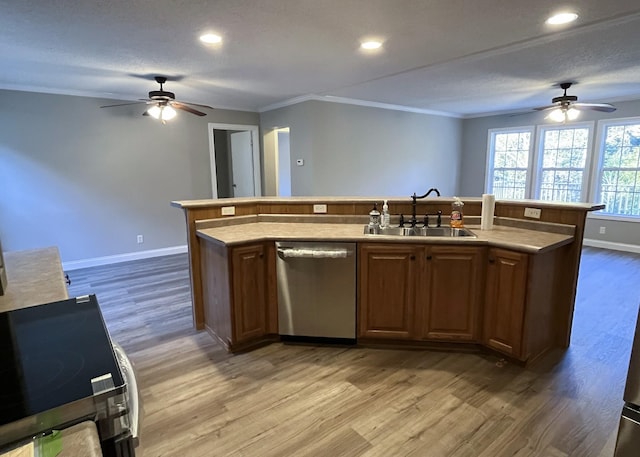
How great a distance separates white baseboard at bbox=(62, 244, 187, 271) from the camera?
16.6ft

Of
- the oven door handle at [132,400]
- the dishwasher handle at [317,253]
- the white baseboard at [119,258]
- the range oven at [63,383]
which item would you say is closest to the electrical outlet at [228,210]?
the dishwasher handle at [317,253]

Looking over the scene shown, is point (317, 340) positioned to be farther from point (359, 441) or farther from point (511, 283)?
point (511, 283)

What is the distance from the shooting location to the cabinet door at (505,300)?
237 centimetres

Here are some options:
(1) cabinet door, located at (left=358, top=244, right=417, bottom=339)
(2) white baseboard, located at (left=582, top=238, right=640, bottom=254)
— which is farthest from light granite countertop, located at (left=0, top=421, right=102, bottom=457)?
(2) white baseboard, located at (left=582, top=238, right=640, bottom=254)

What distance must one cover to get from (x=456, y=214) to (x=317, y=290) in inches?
50.8

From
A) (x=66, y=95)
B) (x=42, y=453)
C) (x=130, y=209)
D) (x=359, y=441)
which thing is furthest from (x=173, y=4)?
(x=130, y=209)

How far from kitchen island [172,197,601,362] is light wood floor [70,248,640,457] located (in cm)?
17

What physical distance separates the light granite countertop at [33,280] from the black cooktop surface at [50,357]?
0.14m

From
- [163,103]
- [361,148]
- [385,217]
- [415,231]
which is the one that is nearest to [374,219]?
[385,217]

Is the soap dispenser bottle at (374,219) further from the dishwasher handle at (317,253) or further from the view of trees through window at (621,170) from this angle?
the view of trees through window at (621,170)

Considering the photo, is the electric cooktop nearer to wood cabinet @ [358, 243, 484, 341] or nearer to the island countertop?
the island countertop

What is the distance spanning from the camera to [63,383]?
828 mm

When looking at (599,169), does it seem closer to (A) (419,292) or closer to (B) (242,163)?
(A) (419,292)

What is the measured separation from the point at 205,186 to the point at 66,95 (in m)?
2.25
